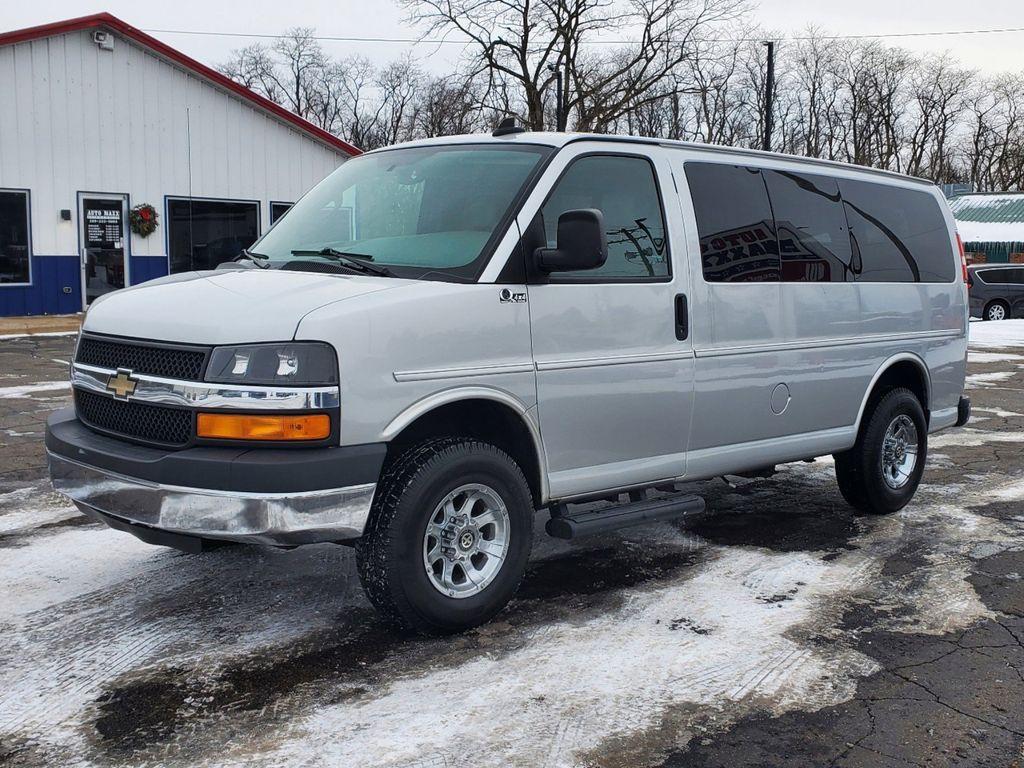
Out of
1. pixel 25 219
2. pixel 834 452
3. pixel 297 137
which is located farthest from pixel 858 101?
pixel 834 452

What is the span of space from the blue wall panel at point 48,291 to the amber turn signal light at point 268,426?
18516 millimetres

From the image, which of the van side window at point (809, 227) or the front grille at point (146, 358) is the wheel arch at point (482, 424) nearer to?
the front grille at point (146, 358)

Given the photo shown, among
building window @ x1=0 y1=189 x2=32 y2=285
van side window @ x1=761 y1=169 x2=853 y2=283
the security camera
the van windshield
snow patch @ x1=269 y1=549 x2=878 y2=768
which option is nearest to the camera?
snow patch @ x1=269 y1=549 x2=878 y2=768

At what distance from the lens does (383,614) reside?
4344 mm

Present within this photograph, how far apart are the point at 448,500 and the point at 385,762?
124 cm

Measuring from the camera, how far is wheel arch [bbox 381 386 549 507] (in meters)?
4.24

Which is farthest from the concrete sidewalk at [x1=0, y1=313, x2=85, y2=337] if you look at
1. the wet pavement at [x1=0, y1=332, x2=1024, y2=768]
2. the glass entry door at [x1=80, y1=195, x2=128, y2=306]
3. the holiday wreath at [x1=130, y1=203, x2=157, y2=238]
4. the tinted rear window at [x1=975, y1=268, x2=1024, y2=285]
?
the tinted rear window at [x1=975, y1=268, x2=1024, y2=285]

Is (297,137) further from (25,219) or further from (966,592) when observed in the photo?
(966,592)

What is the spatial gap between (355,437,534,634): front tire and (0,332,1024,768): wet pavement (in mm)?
166

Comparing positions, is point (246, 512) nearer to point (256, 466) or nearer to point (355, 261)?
point (256, 466)

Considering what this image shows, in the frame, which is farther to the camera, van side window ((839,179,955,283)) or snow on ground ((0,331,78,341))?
snow on ground ((0,331,78,341))

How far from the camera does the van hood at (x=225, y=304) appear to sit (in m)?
4.00

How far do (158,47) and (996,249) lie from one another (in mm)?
42473

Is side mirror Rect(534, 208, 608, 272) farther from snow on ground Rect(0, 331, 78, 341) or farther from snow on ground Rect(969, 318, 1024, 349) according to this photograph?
snow on ground Rect(969, 318, 1024, 349)
